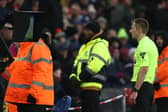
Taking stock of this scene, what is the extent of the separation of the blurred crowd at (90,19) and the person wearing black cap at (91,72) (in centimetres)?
108

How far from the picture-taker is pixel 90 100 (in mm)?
11516

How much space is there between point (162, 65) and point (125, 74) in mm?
4798

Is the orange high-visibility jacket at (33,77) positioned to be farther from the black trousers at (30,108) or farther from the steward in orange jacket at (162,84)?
the steward in orange jacket at (162,84)

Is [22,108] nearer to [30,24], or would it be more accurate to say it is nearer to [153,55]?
[30,24]

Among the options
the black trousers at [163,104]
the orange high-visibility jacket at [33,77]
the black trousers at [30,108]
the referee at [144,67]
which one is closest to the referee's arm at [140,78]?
the referee at [144,67]

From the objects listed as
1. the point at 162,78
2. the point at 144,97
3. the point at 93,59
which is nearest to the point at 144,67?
the point at 144,97

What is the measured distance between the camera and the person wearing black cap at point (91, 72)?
11398 mm

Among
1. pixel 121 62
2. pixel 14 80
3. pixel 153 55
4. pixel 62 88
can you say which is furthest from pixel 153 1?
pixel 14 80

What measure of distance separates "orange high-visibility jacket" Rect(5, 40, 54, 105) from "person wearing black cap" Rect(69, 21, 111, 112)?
127cm

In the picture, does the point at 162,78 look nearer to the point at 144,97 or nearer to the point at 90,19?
the point at 144,97

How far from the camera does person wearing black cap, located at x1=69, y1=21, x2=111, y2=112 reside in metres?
11.4

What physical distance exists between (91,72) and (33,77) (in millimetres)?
1558

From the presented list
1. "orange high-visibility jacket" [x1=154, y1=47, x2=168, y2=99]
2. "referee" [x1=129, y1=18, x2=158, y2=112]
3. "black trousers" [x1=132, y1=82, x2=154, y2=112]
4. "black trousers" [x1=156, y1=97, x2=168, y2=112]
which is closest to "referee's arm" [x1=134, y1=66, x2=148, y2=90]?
"referee" [x1=129, y1=18, x2=158, y2=112]

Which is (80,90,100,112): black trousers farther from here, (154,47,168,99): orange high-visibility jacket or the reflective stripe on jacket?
(154,47,168,99): orange high-visibility jacket
